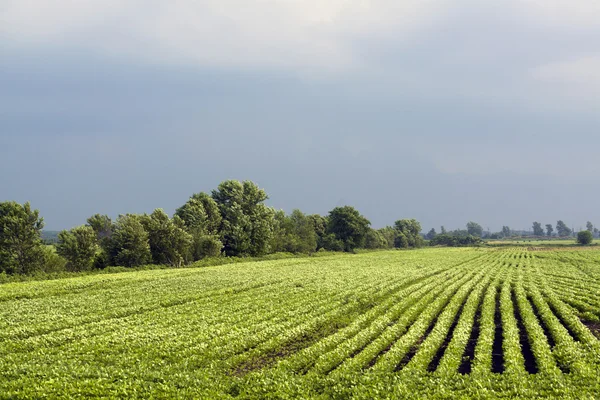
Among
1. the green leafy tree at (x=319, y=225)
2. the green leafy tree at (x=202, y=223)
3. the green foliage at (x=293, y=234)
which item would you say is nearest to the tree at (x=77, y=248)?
the green leafy tree at (x=202, y=223)

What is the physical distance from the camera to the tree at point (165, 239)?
7056cm

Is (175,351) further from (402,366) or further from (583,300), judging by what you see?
(583,300)

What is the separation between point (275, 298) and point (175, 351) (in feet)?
50.0

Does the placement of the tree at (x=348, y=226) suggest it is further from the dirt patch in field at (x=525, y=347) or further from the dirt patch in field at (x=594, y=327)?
the dirt patch in field at (x=594, y=327)

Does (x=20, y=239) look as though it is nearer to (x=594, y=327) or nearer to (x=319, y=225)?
(x=594, y=327)

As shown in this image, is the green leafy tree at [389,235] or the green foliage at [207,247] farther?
the green leafy tree at [389,235]

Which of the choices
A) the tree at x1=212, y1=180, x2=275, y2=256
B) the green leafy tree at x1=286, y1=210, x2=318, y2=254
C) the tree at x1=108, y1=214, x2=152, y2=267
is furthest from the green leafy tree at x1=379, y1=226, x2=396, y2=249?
the tree at x1=108, y1=214, x2=152, y2=267

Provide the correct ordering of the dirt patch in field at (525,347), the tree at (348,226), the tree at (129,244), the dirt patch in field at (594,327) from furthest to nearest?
the tree at (348,226), the tree at (129,244), the dirt patch in field at (594,327), the dirt patch in field at (525,347)

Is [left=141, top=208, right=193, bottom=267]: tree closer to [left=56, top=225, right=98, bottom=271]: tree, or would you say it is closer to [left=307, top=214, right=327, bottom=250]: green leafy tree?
[left=56, top=225, right=98, bottom=271]: tree

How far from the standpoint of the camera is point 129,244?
216ft

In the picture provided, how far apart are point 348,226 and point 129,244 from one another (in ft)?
243

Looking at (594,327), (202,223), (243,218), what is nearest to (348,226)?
(243,218)

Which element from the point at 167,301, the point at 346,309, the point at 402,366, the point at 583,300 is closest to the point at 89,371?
the point at 402,366

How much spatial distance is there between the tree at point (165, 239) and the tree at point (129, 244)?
3043 mm
